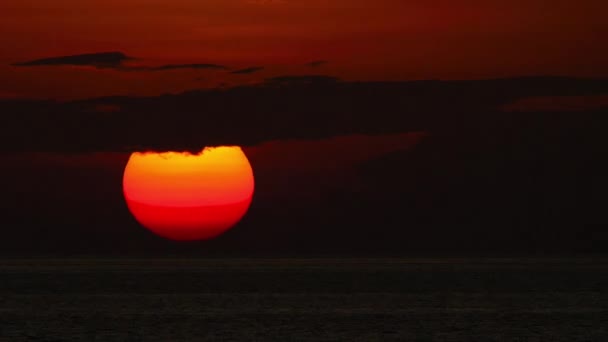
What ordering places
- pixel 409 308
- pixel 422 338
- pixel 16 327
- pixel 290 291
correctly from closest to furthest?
pixel 422 338 → pixel 16 327 → pixel 409 308 → pixel 290 291

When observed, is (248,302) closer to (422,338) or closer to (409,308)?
(409,308)

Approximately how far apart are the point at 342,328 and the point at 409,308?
16573 millimetres

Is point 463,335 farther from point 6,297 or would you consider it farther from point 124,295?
point 6,297

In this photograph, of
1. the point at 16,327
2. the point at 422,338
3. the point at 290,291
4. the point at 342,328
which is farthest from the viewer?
the point at 290,291

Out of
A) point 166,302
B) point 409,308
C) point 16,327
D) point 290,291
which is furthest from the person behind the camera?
point 290,291

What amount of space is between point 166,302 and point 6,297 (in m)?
17.2

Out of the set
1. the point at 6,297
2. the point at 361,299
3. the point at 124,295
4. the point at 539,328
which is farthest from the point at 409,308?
the point at 6,297

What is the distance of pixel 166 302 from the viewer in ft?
224

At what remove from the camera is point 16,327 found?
49.9m

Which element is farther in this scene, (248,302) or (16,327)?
(248,302)

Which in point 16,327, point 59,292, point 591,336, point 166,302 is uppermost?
point 59,292

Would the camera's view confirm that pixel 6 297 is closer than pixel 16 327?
No

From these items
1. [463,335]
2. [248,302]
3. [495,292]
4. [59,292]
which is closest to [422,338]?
[463,335]

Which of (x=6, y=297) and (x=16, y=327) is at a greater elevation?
(x=6, y=297)
